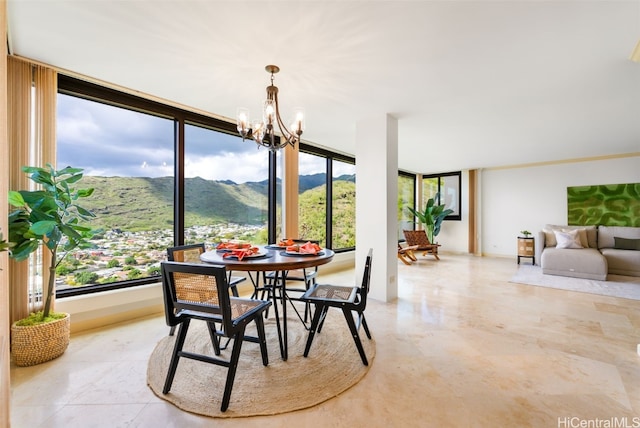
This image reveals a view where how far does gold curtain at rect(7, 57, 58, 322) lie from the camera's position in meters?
2.21

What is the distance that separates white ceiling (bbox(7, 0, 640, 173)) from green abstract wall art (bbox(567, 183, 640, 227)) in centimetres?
296

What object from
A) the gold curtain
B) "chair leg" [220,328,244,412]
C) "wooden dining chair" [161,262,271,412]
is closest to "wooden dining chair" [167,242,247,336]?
"wooden dining chair" [161,262,271,412]

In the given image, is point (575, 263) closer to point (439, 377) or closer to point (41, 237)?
point (439, 377)

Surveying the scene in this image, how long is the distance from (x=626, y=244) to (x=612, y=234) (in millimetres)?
293

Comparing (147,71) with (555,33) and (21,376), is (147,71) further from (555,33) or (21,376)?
(555,33)

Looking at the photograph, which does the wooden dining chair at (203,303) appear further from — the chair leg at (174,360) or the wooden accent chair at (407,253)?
the wooden accent chair at (407,253)

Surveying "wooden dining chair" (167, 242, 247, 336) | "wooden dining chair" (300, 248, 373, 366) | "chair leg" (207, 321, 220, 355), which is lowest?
"chair leg" (207, 321, 220, 355)

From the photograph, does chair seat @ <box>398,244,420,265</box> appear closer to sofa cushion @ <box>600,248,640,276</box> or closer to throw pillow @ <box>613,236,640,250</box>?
sofa cushion @ <box>600,248,640,276</box>

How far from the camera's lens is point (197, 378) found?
1.90 metres

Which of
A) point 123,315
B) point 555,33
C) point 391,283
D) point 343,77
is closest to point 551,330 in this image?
point 391,283

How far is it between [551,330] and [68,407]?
3904mm

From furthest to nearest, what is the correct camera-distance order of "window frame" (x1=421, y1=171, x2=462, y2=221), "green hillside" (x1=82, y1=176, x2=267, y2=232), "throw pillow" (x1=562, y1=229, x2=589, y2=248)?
1. "window frame" (x1=421, y1=171, x2=462, y2=221)
2. "throw pillow" (x1=562, y1=229, x2=589, y2=248)
3. "green hillside" (x1=82, y1=176, x2=267, y2=232)

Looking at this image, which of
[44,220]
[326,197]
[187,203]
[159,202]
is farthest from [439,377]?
[326,197]

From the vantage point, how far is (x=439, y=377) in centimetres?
194
